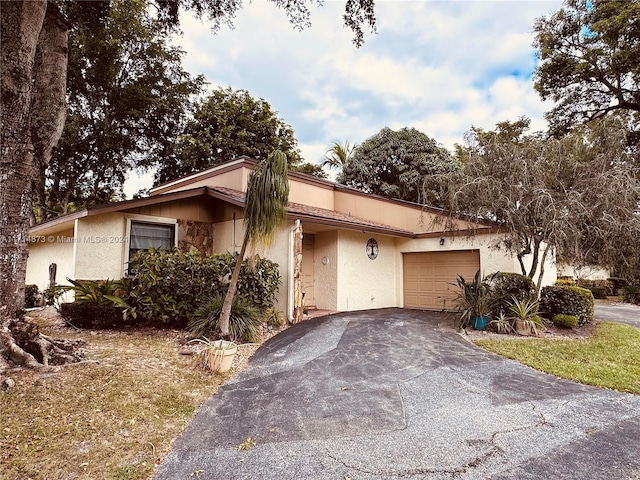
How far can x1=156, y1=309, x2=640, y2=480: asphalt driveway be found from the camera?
2609mm

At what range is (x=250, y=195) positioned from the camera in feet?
19.4

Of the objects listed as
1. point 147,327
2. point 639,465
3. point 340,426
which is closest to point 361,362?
point 340,426

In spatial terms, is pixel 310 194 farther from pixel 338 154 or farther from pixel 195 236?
pixel 338 154

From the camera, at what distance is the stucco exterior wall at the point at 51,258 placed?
9.70 meters

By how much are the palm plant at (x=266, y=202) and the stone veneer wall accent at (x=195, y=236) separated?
346cm

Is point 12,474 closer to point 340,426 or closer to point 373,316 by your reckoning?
point 340,426

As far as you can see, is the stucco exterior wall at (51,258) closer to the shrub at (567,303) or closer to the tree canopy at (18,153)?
the tree canopy at (18,153)

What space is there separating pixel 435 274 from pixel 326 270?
382 centimetres

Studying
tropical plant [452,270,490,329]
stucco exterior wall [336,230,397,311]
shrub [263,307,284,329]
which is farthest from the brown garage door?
shrub [263,307,284,329]

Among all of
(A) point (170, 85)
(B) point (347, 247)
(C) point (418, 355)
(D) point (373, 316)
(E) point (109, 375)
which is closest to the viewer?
(E) point (109, 375)

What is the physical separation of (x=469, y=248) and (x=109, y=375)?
962 centimetres

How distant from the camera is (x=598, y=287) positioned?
1697cm

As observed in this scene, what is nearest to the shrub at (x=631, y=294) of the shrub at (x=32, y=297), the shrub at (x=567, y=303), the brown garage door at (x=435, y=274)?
the shrub at (x=567, y=303)

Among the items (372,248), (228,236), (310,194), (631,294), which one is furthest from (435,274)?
(631,294)
